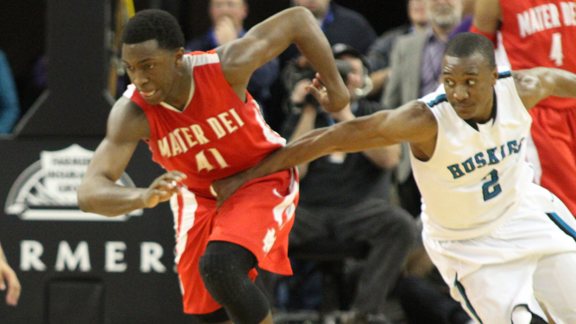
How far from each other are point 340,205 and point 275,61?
4.17ft

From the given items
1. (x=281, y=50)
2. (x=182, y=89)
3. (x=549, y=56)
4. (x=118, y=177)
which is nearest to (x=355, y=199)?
(x=549, y=56)

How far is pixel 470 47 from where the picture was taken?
3150 millimetres

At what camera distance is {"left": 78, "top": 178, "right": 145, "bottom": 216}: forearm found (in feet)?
9.14

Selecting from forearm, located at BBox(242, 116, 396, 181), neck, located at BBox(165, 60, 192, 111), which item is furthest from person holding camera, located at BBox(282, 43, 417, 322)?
neck, located at BBox(165, 60, 192, 111)

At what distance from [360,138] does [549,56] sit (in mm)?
1205

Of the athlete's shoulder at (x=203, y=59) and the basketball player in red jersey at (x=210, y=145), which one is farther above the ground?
the athlete's shoulder at (x=203, y=59)

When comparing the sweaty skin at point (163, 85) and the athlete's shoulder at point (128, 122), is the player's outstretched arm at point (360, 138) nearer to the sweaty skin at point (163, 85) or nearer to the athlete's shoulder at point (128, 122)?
the sweaty skin at point (163, 85)

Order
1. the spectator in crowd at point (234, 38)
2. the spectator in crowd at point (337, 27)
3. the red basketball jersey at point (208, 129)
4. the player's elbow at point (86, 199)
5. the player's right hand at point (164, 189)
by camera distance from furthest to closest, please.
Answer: the spectator in crowd at point (337, 27), the spectator in crowd at point (234, 38), the red basketball jersey at point (208, 129), the player's elbow at point (86, 199), the player's right hand at point (164, 189)

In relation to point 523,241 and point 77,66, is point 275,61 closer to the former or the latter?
point 77,66

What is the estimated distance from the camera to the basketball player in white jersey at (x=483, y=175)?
317cm

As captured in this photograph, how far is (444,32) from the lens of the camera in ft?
17.6

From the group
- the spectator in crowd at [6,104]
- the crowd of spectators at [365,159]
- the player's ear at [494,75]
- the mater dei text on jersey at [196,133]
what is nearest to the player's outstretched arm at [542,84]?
the player's ear at [494,75]

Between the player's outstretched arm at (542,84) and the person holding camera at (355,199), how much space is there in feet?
4.71

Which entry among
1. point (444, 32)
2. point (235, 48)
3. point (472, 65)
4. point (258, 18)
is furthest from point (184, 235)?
point (258, 18)
